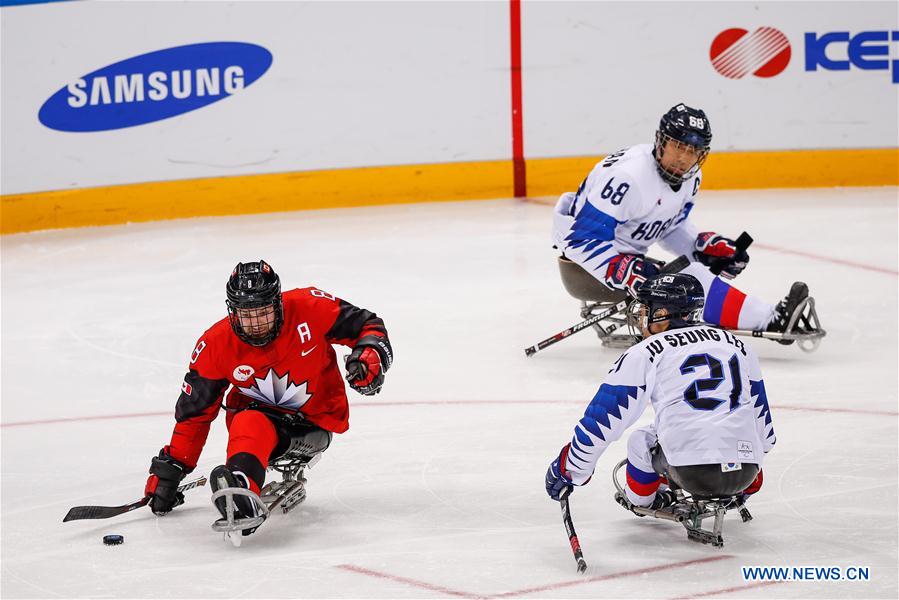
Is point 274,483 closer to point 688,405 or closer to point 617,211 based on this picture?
point 688,405

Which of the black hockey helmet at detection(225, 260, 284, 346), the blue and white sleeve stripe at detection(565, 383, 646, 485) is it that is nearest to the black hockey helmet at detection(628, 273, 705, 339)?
the blue and white sleeve stripe at detection(565, 383, 646, 485)

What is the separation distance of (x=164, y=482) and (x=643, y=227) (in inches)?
108

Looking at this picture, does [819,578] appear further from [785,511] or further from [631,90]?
[631,90]

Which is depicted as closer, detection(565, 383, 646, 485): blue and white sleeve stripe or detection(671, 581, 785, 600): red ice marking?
detection(671, 581, 785, 600): red ice marking

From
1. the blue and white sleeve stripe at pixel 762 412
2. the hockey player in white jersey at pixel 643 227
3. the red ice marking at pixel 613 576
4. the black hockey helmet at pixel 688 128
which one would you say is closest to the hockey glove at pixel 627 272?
the hockey player in white jersey at pixel 643 227

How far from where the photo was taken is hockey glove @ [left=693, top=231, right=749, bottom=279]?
6305mm

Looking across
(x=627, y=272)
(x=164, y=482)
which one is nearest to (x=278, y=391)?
(x=164, y=482)

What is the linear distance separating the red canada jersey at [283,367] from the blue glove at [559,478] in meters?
0.62

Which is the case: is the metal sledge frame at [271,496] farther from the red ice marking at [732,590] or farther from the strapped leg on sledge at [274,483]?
the red ice marking at [732,590]

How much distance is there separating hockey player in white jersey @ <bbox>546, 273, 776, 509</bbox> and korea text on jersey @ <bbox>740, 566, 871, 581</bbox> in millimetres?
220

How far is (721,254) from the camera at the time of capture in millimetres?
6344

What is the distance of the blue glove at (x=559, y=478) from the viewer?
3.91 meters

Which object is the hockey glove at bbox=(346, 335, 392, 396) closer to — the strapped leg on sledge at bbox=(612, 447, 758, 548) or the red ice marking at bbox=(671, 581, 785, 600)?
the strapped leg on sledge at bbox=(612, 447, 758, 548)

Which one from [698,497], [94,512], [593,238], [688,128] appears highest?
[688,128]
